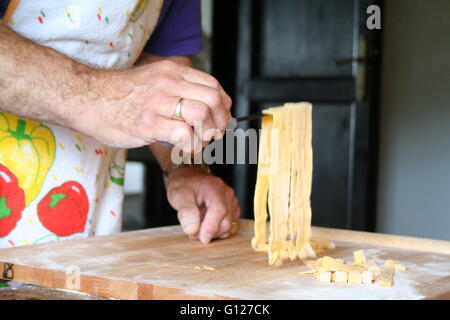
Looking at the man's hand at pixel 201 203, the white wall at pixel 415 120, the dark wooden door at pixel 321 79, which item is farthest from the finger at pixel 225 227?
the white wall at pixel 415 120

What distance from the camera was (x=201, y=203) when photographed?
179cm

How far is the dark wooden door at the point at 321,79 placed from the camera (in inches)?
137

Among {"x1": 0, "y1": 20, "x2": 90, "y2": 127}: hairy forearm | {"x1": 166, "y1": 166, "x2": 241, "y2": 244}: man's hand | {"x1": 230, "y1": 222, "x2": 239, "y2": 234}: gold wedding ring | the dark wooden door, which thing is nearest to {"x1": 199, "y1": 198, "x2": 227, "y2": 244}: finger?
{"x1": 166, "y1": 166, "x2": 241, "y2": 244}: man's hand

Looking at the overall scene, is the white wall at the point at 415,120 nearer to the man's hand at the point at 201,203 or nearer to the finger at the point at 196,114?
the man's hand at the point at 201,203

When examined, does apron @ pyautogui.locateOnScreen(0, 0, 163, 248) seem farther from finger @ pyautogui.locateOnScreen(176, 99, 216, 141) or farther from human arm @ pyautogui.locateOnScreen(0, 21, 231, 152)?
finger @ pyautogui.locateOnScreen(176, 99, 216, 141)

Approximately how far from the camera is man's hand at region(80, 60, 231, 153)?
1214mm

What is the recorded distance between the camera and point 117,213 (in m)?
1.85

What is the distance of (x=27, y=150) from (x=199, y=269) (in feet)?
1.90

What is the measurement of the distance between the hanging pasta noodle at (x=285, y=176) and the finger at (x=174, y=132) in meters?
0.35

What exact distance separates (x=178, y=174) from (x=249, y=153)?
6.88ft

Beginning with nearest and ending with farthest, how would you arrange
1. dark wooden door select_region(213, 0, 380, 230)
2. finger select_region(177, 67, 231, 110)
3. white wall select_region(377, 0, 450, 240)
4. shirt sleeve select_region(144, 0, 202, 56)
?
finger select_region(177, 67, 231, 110)
shirt sleeve select_region(144, 0, 202, 56)
dark wooden door select_region(213, 0, 380, 230)
white wall select_region(377, 0, 450, 240)

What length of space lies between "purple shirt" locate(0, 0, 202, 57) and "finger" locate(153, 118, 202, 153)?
806 millimetres

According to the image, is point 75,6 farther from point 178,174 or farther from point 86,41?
point 178,174
